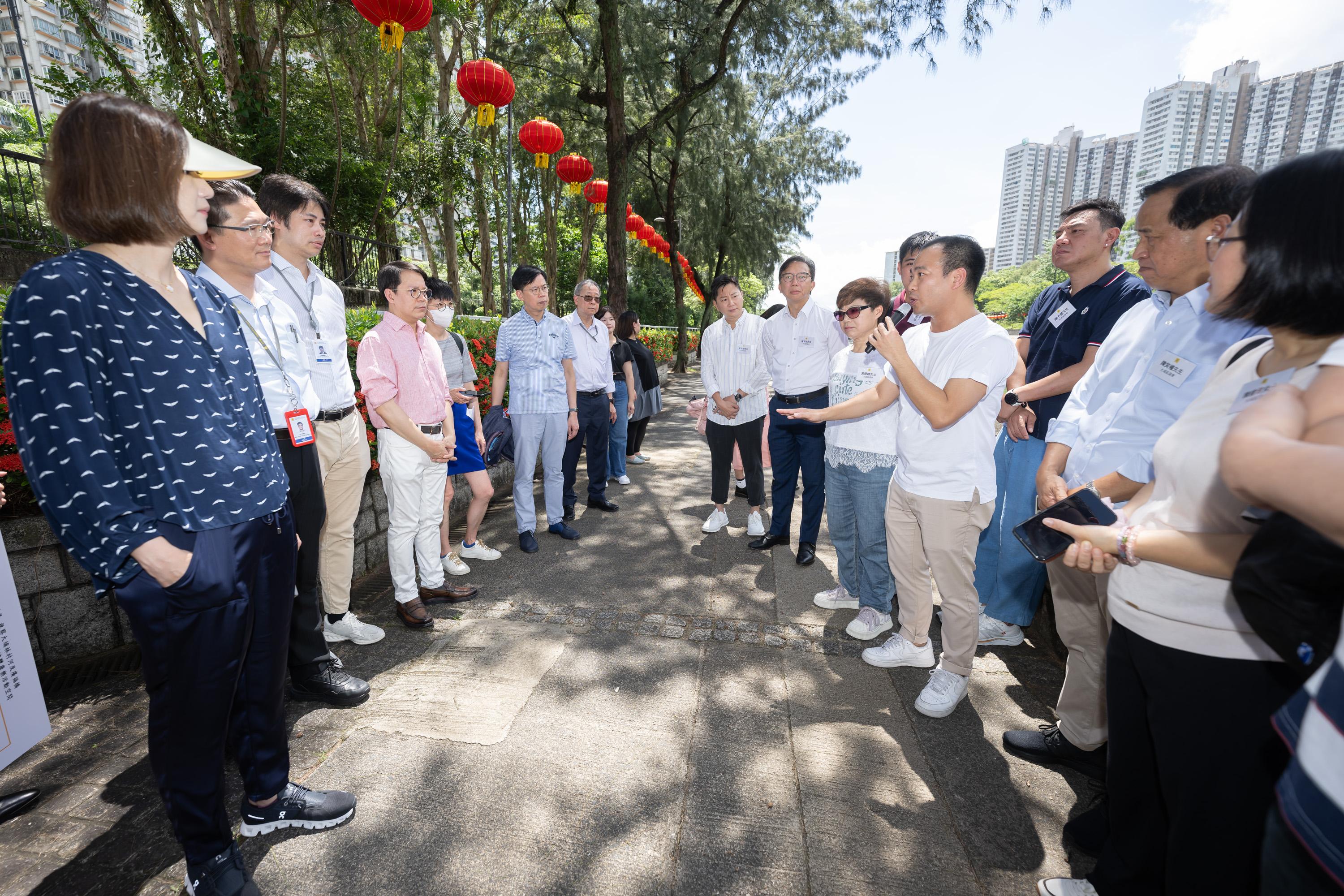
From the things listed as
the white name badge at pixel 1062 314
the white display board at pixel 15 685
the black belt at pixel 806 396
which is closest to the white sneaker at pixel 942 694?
the white name badge at pixel 1062 314

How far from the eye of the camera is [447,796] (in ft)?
7.12

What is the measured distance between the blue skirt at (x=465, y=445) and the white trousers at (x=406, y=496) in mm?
513

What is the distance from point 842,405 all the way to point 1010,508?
106cm

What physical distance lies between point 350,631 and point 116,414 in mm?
2066

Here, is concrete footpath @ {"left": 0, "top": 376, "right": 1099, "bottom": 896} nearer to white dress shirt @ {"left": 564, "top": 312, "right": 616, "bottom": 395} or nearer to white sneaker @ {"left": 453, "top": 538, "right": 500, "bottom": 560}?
white sneaker @ {"left": 453, "top": 538, "right": 500, "bottom": 560}

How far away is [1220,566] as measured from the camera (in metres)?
1.20

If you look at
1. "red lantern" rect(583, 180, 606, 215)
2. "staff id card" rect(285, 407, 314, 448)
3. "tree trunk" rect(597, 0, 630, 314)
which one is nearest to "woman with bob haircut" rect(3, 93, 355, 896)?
"staff id card" rect(285, 407, 314, 448)

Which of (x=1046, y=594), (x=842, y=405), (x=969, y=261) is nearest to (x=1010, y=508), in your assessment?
(x=1046, y=594)

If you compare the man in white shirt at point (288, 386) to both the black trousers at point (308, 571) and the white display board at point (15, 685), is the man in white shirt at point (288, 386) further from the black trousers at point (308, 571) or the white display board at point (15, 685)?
the white display board at point (15, 685)

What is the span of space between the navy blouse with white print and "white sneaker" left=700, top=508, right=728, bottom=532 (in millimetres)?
3742

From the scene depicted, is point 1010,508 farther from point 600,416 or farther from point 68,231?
point 68,231

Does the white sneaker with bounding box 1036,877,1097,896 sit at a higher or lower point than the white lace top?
lower

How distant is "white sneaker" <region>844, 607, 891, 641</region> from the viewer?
3.39 m

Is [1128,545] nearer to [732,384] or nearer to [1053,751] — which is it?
[1053,751]
